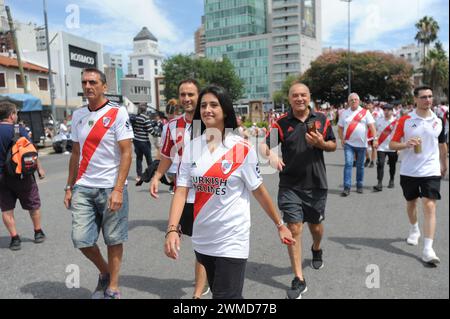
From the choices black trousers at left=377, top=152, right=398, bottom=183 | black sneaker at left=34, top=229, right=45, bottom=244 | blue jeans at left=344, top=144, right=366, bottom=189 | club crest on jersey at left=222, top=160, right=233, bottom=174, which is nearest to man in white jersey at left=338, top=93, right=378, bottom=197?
blue jeans at left=344, top=144, right=366, bottom=189

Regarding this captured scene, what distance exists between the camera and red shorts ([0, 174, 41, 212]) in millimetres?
4328

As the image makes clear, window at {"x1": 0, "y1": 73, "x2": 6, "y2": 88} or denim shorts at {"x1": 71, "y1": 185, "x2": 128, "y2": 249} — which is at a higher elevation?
window at {"x1": 0, "y1": 73, "x2": 6, "y2": 88}

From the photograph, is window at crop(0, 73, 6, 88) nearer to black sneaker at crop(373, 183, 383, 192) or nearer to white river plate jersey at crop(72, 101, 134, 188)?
white river plate jersey at crop(72, 101, 134, 188)

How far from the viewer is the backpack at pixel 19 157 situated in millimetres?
4180

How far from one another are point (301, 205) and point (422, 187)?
1.34 meters

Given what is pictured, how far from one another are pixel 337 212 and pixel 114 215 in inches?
147

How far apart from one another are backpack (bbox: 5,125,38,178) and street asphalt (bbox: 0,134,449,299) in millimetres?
852

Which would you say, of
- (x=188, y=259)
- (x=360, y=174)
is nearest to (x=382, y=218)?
(x=360, y=174)

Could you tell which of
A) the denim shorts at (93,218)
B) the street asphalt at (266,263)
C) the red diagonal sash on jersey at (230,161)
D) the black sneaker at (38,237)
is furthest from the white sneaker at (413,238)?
the black sneaker at (38,237)

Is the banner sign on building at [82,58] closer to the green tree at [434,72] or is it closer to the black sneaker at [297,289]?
the black sneaker at [297,289]

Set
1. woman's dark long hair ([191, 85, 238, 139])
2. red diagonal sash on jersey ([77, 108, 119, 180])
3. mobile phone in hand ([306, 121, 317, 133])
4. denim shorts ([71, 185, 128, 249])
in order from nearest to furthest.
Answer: woman's dark long hair ([191, 85, 238, 139]) < red diagonal sash on jersey ([77, 108, 119, 180]) < denim shorts ([71, 185, 128, 249]) < mobile phone in hand ([306, 121, 317, 133])

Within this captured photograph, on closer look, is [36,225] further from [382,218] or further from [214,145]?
[382,218]

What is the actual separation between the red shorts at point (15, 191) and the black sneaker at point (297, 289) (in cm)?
300

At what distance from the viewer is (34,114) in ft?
50.5
